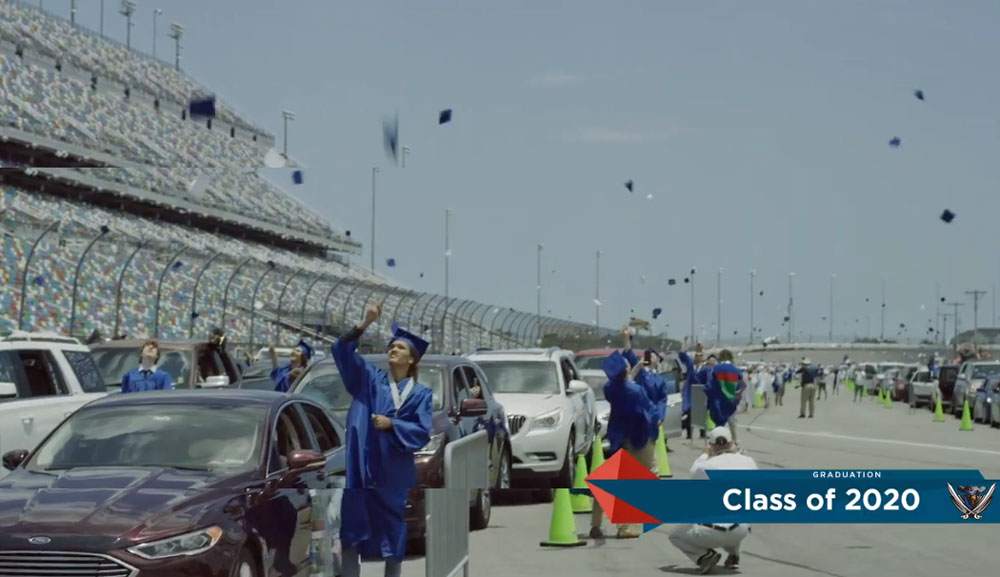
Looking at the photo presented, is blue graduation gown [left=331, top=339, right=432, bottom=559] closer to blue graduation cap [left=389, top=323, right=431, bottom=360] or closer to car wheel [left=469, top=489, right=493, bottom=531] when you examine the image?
blue graduation cap [left=389, top=323, right=431, bottom=360]

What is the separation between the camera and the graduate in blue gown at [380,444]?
30.6ft

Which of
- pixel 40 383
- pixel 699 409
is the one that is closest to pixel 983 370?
pixel 699 409

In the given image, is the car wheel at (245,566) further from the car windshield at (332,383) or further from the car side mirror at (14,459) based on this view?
the car windshield at (332,383)

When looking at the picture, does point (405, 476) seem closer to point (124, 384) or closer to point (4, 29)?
point (124, 384)

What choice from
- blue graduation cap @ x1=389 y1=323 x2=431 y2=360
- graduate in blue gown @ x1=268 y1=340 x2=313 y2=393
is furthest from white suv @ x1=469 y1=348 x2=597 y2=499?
blue graduation cap @ x1=389 y1=323 x2=431 y2=360

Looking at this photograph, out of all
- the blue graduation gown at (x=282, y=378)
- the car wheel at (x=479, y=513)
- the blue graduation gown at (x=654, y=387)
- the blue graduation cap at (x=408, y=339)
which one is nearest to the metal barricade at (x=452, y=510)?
the blue graduation cap at (x=408, y=339)

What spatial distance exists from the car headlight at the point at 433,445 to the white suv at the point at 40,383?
334 centimetres

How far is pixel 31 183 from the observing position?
216 feet

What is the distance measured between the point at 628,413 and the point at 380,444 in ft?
19.4

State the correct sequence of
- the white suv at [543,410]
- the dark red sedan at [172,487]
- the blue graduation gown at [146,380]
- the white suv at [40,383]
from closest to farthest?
the dark red sedan at [172,487] < the white suv at [40,383] < the blue graduation gown at [146,380] < the white suv at [543,410]

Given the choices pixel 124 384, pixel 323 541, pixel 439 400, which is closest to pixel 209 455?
pixel 323 541

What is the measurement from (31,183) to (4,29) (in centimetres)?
1051

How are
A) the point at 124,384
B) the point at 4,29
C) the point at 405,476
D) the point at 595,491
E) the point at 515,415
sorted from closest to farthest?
the point at 405,476 → the point at 595,491 → the point at 124,384 → the point at 515,415 → the point at 4,29

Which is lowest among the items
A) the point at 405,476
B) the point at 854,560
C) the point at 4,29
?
the point at 854,560
